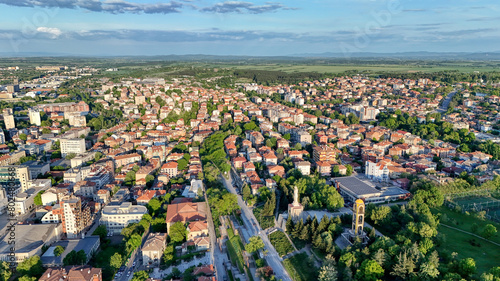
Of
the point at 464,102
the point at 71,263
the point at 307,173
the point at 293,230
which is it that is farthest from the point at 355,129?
the point at 71,263

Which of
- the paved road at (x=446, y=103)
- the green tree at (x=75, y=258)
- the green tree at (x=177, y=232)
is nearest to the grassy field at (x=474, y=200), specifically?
the green tree at (x=177, y=232)

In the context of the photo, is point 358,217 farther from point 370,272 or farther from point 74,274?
point 74,274

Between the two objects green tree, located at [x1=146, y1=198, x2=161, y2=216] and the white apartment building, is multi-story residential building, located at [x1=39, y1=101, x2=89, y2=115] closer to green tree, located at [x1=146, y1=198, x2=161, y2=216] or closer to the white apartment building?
green tree, located at [x1=146, y1=198, x2=161, y2=216]

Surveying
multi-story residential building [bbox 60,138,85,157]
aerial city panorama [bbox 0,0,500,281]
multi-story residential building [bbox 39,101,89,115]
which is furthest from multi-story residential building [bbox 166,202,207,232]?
multi-story residential building [bbox 39,101,89,115]

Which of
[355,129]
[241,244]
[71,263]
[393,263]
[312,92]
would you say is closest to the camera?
[393,263]

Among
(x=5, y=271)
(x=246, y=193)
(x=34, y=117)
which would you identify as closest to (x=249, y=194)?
(x=246, y=193)

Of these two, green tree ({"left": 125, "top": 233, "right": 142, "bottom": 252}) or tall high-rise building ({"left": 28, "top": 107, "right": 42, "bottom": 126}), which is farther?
tall high-rise building ({"left": 28, "top": 107, "right": 42, "bottom": 126})

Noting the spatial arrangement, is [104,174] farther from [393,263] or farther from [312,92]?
[312,92]
